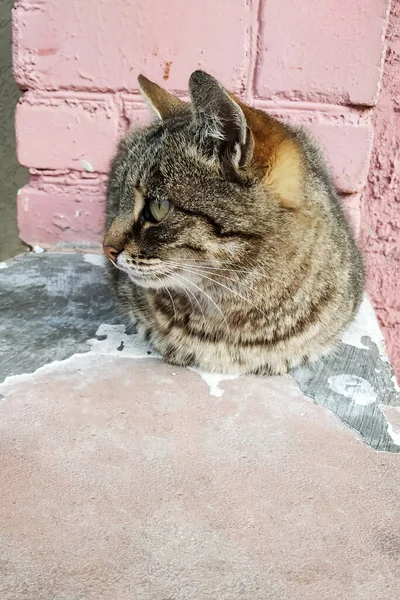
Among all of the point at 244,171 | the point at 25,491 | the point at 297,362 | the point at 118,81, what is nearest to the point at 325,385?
the point at 297,362

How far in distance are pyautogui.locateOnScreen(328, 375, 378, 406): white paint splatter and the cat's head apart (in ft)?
1.02

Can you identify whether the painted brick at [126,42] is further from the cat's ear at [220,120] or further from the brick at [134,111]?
the cat's ear at [220,120]

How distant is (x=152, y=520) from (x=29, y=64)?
1.40 meters

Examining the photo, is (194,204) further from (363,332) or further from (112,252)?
(363,332)

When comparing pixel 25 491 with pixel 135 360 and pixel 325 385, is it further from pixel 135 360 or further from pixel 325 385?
pixel 325 385

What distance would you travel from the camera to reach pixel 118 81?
5.37 ft

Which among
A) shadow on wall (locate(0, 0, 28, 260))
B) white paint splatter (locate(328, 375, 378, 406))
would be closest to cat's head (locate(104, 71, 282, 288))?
white paint splatter (locate(328, 375, 378, 406))

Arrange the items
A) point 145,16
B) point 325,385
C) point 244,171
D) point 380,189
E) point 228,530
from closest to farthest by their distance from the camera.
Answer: point 228,530 < point 244,171 < point 325,385 < point 145,16 < point 380,189

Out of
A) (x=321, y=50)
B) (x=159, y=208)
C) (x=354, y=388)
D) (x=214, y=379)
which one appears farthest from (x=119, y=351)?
(x=321, y=50)

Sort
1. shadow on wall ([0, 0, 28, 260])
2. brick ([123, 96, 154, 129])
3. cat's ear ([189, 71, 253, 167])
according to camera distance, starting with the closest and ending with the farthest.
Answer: cat's ear ([189, 71, 253, 167]) → brick ([123, 96, 154, 129]) → shadow on wall ([0, 0, 28, 260])

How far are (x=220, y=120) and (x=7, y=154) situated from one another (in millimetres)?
1534

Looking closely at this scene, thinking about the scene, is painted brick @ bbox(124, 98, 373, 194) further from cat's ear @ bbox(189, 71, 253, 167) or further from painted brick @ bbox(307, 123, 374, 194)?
cat's ear @ bbox(189, 71, 253, 167)

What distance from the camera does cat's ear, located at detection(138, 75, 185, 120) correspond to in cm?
116

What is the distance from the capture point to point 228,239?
96cm
